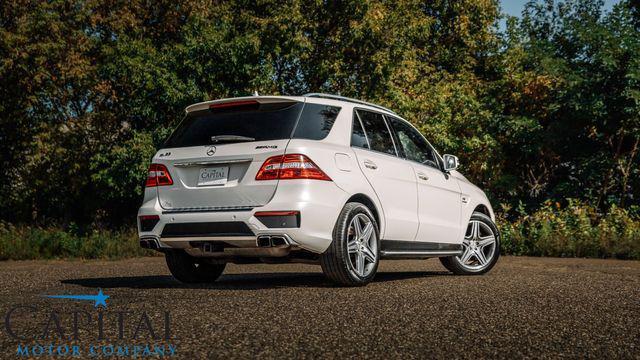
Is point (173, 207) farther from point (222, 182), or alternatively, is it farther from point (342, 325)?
point (342, 325)

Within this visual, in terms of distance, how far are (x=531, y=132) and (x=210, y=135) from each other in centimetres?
1872

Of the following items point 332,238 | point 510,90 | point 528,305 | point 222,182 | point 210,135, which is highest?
point 510,90

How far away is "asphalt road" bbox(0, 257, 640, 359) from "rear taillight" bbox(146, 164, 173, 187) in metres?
1.01

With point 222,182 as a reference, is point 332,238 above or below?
below

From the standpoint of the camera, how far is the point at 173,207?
22.4ft

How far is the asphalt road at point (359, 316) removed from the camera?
159 inches

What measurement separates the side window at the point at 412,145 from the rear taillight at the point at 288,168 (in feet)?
6.36

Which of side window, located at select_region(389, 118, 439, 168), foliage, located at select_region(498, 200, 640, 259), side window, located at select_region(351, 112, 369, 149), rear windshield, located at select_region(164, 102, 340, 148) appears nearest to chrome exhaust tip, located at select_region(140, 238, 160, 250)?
rear windshield, located at select_region(164, 102, 340, 148)

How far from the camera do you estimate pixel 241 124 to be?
22.6 feet

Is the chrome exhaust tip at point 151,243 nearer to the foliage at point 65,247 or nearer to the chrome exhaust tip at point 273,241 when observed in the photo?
the chrome exhaust tip at point 273,241

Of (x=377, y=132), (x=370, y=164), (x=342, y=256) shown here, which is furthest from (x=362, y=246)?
(x=377, y=132)

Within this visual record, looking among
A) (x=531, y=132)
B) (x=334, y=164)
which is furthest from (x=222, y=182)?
(x=531, y=132)

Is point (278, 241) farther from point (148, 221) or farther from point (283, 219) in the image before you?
point (148, 221)

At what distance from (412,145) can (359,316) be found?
3717mm
